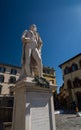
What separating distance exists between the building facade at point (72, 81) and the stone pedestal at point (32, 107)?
21.7 metres

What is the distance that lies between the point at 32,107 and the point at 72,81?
23.8 metres

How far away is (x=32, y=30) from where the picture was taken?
16.3 ft

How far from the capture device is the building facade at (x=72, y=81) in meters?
24.0

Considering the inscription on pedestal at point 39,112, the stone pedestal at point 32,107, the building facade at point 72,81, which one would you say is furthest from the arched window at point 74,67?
the inscription on pedestal at point 39,112

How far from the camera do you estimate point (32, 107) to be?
132 inches

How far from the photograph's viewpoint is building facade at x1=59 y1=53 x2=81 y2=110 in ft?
78.8

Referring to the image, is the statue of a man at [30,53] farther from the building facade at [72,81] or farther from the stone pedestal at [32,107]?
the building facade at [72,81]

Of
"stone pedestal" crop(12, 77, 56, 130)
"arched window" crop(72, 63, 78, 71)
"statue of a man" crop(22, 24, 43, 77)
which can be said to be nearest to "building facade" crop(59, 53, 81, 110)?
"arched window" crop(72, 63, 78, 71)

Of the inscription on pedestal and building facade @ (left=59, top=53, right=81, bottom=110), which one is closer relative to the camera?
the inscription on pedestal

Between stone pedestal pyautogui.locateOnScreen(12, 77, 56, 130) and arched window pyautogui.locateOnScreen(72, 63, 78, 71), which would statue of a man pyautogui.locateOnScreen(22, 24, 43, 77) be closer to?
stone pedestal pyautogui.locateOnScreen(12, 77, 56, 130)

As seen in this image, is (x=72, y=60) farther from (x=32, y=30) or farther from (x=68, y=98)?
(x=32, y=30)

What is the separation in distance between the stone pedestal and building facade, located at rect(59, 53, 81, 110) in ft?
71.2

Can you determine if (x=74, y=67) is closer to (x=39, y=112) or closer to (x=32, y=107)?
(x=39, y=112)

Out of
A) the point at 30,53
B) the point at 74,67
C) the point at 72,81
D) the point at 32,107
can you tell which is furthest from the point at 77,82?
the point at 32,107
